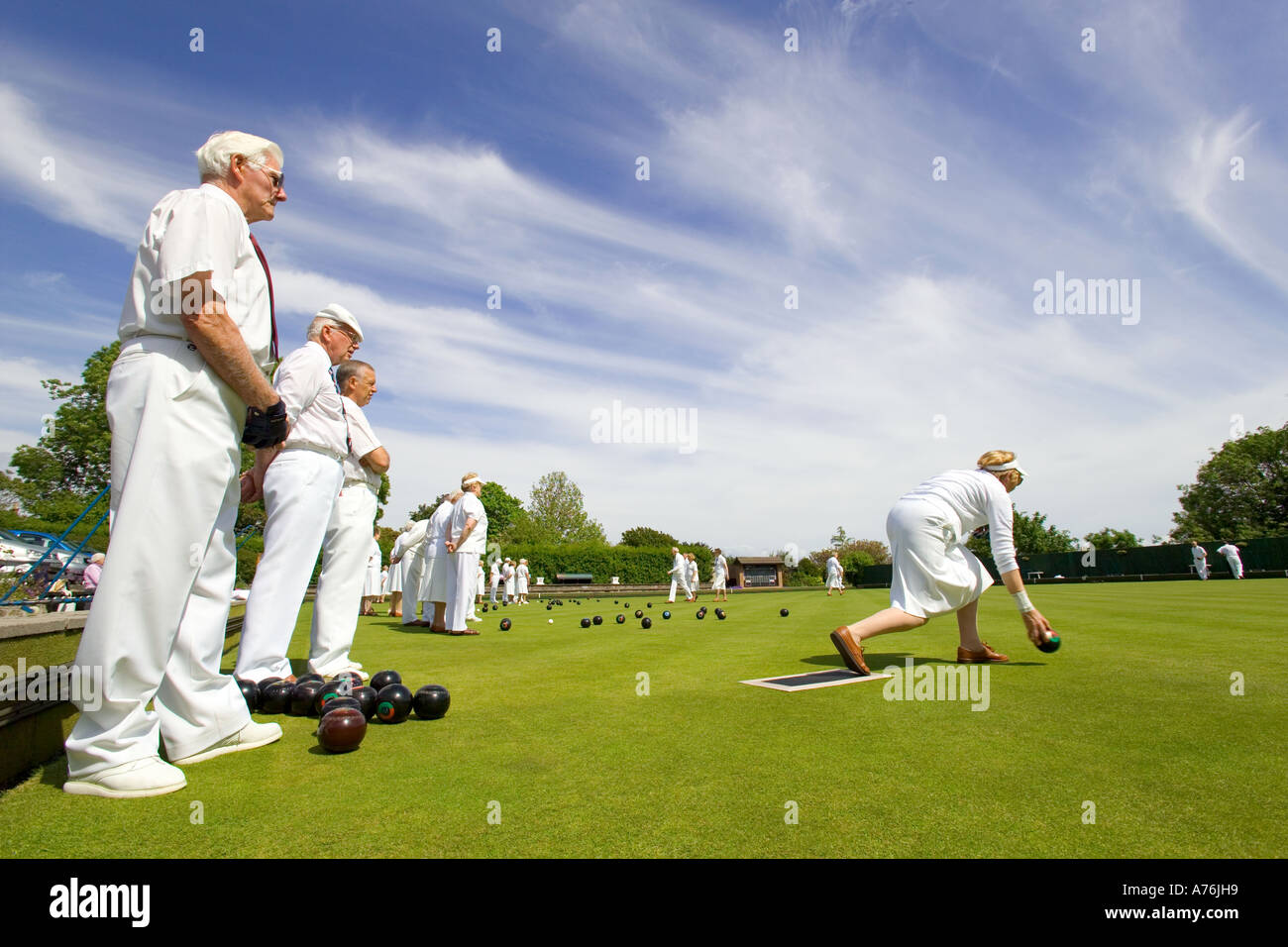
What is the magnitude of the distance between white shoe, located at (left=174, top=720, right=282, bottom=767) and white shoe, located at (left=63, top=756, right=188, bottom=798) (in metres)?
0.55

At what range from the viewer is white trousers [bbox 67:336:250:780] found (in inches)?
110

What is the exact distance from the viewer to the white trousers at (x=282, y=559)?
16.9 ft

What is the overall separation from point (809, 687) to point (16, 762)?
15.3 feet

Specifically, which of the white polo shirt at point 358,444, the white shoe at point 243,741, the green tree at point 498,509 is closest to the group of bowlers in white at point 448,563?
the white polo shirt at point 358,444

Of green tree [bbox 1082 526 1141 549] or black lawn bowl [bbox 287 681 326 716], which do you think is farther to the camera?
green tree [bbox 1082 526 1141 549]

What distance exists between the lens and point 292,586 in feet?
17.1

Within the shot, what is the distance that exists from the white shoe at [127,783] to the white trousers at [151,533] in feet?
0.12

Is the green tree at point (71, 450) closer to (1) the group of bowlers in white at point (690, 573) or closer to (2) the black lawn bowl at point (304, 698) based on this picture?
(1) the group of bowlers in white at point (690, 573)

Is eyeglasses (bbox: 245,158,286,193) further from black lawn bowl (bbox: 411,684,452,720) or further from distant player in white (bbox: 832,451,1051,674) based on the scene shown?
distant player in white (bbox: 832,451,1051,674)

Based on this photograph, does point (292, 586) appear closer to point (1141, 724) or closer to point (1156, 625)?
point (1141, 724)

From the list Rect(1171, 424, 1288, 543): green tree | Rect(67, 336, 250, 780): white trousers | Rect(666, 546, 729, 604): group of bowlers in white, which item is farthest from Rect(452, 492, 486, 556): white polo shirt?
Rect(1171, 424, 1288, 543): green tree

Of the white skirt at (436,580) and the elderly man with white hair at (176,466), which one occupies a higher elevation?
the elderly man with white hair at (176,466)
